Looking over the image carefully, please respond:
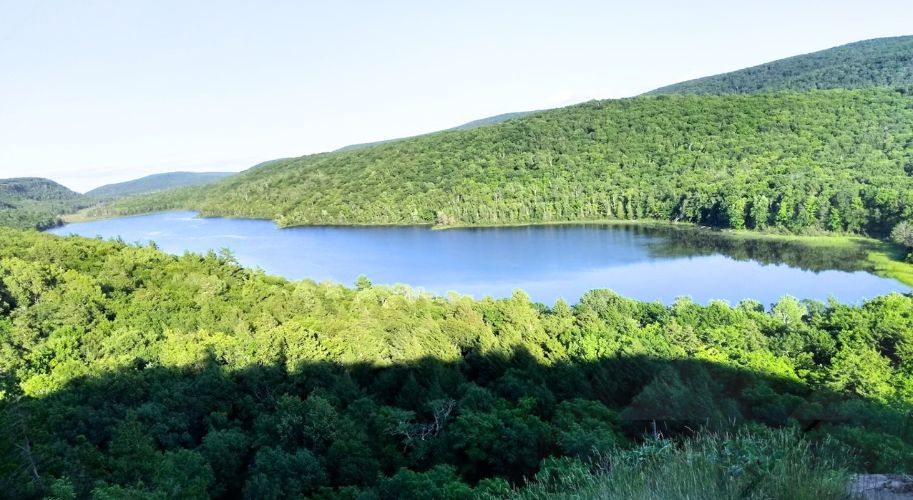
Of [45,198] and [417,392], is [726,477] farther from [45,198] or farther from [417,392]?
[45,198]

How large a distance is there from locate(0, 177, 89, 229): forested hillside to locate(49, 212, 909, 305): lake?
116 ft

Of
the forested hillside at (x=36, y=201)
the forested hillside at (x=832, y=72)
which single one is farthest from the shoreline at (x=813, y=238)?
the forested hillside at (x=36, y=201)

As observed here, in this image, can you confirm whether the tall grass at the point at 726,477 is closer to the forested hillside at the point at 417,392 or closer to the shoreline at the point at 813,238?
the forested hillside at the point at 417,392

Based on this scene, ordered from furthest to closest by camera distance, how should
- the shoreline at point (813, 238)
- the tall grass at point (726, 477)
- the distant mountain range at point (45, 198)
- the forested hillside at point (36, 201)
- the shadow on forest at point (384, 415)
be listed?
the forested hillside at point (36, 201) < the distant mountain range at point (45, 198) < the shoreline at point (813, 238) < the shadow on forest at point (384, 415) < the tall grass at point (726, 477)

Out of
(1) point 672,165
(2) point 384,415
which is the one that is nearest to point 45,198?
(1) point 672,165

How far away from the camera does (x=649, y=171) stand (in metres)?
65.8

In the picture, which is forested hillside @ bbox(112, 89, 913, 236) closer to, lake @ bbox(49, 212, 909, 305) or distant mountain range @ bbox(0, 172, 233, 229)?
lake @ bbox(49, 212, 909, 305)

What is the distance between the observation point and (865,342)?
14.5 metres

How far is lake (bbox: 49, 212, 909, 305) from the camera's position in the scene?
104ft

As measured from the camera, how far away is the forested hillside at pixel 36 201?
82.7 metres

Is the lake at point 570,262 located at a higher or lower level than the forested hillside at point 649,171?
lower

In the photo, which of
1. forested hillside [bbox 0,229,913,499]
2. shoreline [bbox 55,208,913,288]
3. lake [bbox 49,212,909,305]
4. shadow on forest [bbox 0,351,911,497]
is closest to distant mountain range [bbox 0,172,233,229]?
lake [bbox 49,212,909,305]

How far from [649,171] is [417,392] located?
59438 millimetres

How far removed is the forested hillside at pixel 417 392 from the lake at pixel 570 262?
11.9m
